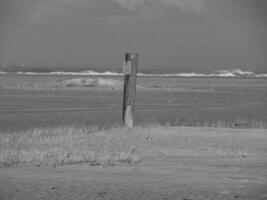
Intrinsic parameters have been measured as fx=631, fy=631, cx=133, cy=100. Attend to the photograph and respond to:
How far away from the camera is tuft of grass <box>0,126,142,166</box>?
11703 mm

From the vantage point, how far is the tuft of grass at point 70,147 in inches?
461

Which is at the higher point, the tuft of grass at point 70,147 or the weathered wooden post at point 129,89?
the weathered wooden post at point 129,89

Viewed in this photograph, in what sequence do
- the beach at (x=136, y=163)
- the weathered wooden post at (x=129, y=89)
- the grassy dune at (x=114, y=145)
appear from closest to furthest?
1. the beach at (x=136, y=163)
2. the grassy dune at (x=114, y=145)
3. the weathered wooden post at (x=129, y=89)

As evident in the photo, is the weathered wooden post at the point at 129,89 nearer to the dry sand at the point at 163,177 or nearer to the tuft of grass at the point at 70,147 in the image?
the tuft of grass at the point at 70,147

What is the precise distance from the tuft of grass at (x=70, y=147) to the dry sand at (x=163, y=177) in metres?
0.49

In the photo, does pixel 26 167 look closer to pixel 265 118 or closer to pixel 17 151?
pixel 17 151

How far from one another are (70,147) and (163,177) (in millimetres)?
4064

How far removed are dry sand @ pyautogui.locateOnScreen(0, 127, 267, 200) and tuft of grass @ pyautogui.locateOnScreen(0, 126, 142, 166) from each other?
1.59 ft

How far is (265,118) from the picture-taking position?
24.8 m

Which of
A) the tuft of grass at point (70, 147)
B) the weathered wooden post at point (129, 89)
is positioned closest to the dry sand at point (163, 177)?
the tuft of grass at point (70, 147)

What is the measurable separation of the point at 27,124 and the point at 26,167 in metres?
10.1

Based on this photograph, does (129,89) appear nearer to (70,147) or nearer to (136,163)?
(70,147)

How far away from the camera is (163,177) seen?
992 centimetres

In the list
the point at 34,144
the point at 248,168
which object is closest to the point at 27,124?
the point at 34,144
